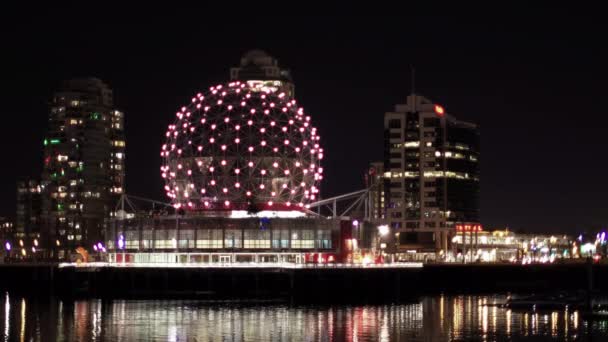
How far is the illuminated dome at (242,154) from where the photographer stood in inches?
6161

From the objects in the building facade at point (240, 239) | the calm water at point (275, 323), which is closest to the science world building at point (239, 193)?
the building facade at point (240, 239)

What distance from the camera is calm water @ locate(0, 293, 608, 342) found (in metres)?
102

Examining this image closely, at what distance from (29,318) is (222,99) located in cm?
5109

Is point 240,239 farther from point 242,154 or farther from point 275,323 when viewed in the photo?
point 275,323

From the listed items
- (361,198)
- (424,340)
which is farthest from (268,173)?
(424,340)

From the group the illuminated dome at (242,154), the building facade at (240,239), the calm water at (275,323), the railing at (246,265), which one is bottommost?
the calm water at (275,323)

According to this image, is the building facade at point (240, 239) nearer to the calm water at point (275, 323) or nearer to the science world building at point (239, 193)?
the science world building at point (239, 193)

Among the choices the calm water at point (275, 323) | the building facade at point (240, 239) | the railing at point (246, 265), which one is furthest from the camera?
the building facade at point (240, 239)

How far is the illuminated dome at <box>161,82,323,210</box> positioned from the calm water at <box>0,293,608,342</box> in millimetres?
21965

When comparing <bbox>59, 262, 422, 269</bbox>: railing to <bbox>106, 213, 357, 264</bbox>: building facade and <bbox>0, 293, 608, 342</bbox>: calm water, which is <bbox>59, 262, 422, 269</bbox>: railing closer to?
<bbox>106, 213, 357, 264</bbox>: building facade

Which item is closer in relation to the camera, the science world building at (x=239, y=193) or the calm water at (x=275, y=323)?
the calm water at (x=275, y=323)

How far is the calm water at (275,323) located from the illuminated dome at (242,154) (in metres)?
22.0

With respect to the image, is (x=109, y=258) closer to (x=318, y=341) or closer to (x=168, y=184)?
(x=168, y=184)

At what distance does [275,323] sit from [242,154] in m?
46.6
